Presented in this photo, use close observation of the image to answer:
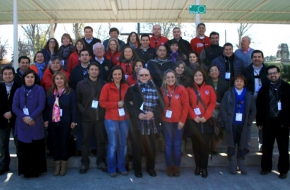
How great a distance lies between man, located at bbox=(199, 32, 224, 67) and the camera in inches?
262

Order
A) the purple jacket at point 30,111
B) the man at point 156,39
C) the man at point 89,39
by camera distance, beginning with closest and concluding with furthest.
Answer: the purple jacket at point 30,111 < the man at point 89,39 < the man at point 156,39

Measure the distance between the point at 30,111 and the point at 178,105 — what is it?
8.34 feet

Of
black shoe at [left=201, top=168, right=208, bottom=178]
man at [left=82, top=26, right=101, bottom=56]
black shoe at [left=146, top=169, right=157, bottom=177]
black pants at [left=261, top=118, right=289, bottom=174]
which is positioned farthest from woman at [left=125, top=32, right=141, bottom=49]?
black pants at [left=261, top=118, right=289, bottom=174]

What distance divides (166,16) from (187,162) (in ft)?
22.0

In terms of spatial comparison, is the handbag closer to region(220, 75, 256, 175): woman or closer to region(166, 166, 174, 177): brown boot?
region(220, 75, 256, 175): woman

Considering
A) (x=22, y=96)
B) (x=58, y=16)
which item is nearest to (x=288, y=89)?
(x=22, y=96)

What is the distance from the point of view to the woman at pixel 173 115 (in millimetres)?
4930

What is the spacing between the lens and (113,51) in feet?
20.5

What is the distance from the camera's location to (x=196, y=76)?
5125 mm

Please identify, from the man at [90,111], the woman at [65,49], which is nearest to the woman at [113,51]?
the woman at [65,49]

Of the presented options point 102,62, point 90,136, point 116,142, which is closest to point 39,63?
point 102,62

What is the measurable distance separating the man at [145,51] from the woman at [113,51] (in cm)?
46

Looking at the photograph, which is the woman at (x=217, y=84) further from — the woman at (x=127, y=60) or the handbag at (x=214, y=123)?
the woman at (x=127, y=60)

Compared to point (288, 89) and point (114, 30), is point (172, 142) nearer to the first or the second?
point (288, 89)
